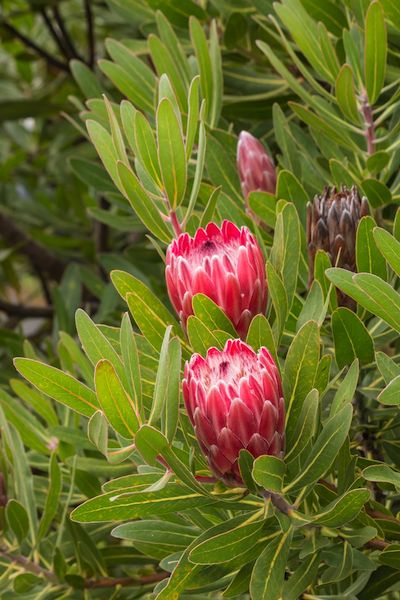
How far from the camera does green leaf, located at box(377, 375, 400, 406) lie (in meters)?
0.65

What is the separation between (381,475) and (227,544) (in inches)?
4.9

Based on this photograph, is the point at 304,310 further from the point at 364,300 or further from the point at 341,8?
the point at 341,8

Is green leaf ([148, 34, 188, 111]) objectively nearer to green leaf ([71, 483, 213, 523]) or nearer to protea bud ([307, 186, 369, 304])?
protea bud ([307, 186, 369, 304])

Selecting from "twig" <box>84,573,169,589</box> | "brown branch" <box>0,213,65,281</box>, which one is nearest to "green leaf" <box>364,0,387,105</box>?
"twig" <box>84,573,169,589</box>

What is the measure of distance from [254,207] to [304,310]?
18cm

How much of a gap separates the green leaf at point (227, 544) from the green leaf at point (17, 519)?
0.29 meters

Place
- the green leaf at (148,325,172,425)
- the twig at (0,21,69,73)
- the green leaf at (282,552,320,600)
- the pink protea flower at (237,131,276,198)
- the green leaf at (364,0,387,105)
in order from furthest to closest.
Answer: the twig at (0,21,69,73), the pink protea flower at (237,131,276,198), the green leaf at (364,0,387,105), the green leaf at (282,552,320,600), the green leaf at (148,325,172,425)

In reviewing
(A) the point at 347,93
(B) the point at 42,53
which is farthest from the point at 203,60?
(B) the point at 42,53

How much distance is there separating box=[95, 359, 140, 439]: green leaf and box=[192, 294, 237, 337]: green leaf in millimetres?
85

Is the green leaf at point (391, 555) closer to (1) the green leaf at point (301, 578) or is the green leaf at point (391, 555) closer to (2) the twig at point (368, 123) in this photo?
(1) the green leaf at point (301, 578)

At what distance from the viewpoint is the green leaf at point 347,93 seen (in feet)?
2.85

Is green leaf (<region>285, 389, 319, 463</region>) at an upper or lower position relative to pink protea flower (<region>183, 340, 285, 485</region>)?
lower

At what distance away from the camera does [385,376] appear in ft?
2.30

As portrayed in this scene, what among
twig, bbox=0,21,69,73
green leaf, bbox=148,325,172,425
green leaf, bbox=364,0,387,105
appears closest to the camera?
green leaf, bbox=148,325,172,425
